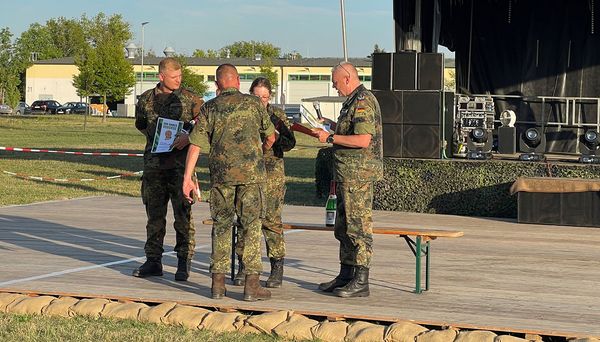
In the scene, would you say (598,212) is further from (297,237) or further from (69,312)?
(69,312)

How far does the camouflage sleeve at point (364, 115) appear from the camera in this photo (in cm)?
869

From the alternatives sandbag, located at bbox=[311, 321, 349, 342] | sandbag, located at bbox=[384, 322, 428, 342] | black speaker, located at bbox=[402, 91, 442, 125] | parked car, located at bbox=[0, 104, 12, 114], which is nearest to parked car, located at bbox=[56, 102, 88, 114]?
parked car, located at bbox=[0, 104, 12, 114]

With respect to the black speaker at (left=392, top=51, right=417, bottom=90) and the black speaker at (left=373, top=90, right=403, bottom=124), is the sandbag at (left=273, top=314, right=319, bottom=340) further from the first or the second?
the black speaker at (left=392, top=51, right=417, bottom=90)

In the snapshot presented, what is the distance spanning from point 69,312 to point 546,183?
28.3 ft

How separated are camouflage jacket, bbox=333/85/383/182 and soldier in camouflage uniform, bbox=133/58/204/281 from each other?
148 centimetres

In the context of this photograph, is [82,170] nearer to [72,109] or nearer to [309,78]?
[72,109]

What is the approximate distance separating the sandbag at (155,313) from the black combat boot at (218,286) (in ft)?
1.52

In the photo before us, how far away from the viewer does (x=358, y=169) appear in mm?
8750

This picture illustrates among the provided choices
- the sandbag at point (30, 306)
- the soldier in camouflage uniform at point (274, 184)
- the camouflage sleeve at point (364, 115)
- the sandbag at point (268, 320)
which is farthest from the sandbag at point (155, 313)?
the camouflage sleeve at point (364, 115)

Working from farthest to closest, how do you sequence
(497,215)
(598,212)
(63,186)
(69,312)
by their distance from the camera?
(63,186)
(497,215)
(598,212)
(69,312)

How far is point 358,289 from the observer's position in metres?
8.89

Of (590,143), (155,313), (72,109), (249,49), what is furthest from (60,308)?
(249,49)

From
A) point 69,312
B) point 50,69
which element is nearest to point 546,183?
point 69,312

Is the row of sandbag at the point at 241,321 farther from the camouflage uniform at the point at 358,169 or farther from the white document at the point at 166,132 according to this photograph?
the white document at the point at 166,132
